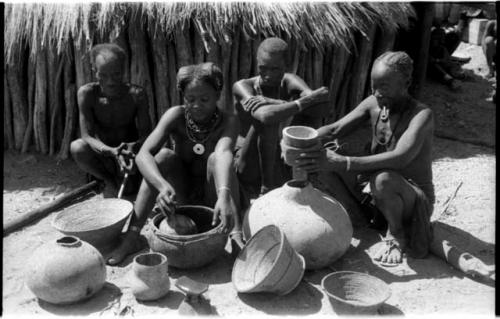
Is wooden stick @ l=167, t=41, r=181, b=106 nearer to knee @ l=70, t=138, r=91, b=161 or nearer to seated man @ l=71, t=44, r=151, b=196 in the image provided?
seated man @ l=71, t=44, r=151, b=196

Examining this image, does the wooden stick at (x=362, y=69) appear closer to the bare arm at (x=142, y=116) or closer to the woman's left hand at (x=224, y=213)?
the bare arm at (x=142, y=116)

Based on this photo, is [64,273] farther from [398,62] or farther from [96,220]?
[398,62]

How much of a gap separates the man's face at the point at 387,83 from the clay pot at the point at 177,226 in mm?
1462

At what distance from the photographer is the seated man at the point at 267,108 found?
4086 millimetres

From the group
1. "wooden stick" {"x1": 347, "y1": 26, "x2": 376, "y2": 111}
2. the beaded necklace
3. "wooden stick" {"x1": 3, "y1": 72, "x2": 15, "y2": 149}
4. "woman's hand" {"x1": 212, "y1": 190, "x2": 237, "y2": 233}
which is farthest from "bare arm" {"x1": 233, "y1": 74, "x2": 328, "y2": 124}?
"wooden stick" {"x1": 3, "y1": 72, "x2": 15, "y2": 149}

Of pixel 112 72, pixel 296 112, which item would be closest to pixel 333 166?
pixel 296 112

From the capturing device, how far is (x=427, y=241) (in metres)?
3.61

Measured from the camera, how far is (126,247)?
3.61 meters

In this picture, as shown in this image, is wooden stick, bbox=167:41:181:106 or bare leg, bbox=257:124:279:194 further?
wooden stick, bbox=167:41:181:106

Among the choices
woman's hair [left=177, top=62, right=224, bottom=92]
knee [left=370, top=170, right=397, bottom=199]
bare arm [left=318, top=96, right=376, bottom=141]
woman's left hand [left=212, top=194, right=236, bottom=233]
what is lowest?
woman's left hand [left=212, top=194, right=236, bottom=233]

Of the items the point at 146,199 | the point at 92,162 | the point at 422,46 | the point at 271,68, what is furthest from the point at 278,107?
the point at 422,46

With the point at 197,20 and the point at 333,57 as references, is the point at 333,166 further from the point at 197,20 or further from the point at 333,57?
the point at 333,57

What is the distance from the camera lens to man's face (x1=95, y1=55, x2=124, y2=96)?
165 inches

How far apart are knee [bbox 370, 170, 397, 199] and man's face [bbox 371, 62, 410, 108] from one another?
503mm
